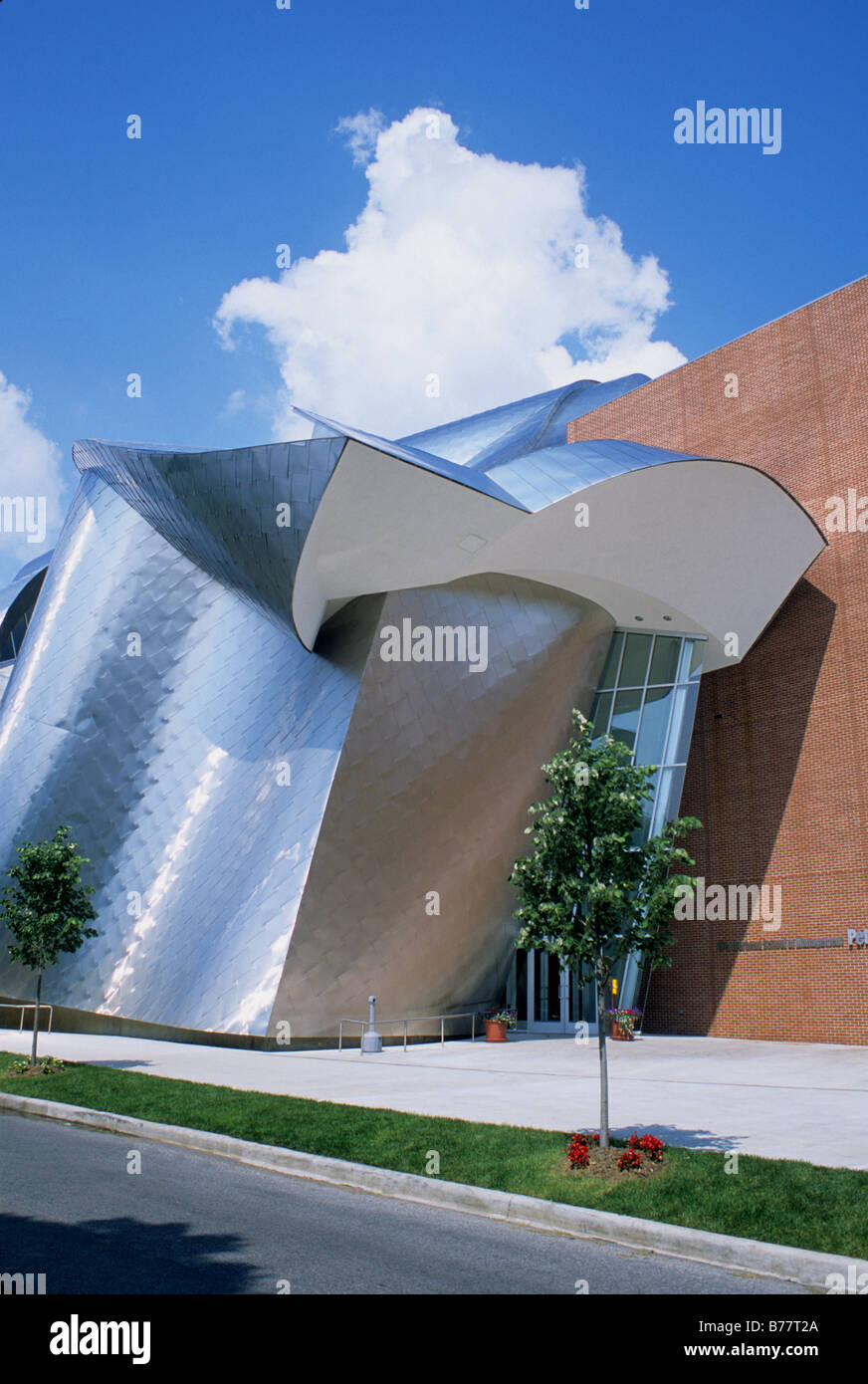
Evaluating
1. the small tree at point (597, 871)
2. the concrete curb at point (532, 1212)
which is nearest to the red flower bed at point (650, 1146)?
the small tree at point (597, 871)

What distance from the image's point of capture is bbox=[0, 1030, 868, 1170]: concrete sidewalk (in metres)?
10.5

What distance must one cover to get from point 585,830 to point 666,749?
15.3m

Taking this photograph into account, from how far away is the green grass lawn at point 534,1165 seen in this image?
22.8 ft

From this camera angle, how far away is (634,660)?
84.4 feet

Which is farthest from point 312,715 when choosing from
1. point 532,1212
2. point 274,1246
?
point 274,1246

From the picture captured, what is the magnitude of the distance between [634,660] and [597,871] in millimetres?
16668

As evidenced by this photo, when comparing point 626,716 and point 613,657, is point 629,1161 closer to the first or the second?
point 626,716

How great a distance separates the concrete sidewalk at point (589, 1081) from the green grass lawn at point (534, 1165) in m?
0.74

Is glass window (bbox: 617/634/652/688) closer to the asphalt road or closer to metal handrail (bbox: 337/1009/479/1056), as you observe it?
metal handrail (bbox: 337/1009/479/1056)

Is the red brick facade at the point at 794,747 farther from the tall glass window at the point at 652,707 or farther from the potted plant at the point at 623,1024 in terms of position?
the potted plant at the point at 623,1024

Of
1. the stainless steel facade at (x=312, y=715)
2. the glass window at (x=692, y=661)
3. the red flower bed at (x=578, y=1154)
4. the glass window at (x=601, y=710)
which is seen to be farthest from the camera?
the glass window at (x=601, y=710)

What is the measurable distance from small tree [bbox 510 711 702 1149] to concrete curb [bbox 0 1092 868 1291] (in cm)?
212

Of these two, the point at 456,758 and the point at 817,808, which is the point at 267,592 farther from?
the point at 817,808

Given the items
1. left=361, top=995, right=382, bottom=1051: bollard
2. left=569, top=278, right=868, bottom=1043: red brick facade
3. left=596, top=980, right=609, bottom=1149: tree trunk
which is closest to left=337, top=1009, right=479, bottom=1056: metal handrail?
left=361, top=995, right=382, bottom=1051: bollard
